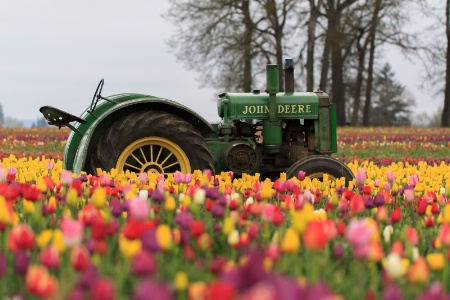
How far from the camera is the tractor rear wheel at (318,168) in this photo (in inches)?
286

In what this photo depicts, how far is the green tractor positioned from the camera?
6793mm

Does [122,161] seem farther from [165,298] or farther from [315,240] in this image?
[165,298]

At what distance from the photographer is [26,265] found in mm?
2328

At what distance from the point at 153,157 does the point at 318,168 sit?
1.82 metres

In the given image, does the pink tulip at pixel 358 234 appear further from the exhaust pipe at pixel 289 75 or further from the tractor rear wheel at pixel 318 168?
the exhaust pipe at pixel 289 75

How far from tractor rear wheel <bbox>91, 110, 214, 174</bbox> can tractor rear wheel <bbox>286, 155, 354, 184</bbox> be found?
936 millimetres

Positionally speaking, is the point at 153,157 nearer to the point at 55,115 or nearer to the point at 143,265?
the point at 55,115

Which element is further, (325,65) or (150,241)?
(325,65)

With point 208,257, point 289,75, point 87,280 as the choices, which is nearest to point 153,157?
point 289,75

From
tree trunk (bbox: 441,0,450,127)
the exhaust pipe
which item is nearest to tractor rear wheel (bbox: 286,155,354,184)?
the exhaust pipe

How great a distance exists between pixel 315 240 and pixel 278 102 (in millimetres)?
5814

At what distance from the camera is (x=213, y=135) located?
25.2 ft

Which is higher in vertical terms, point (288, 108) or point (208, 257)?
point (288, 108)

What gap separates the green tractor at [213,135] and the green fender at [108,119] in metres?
0.01
